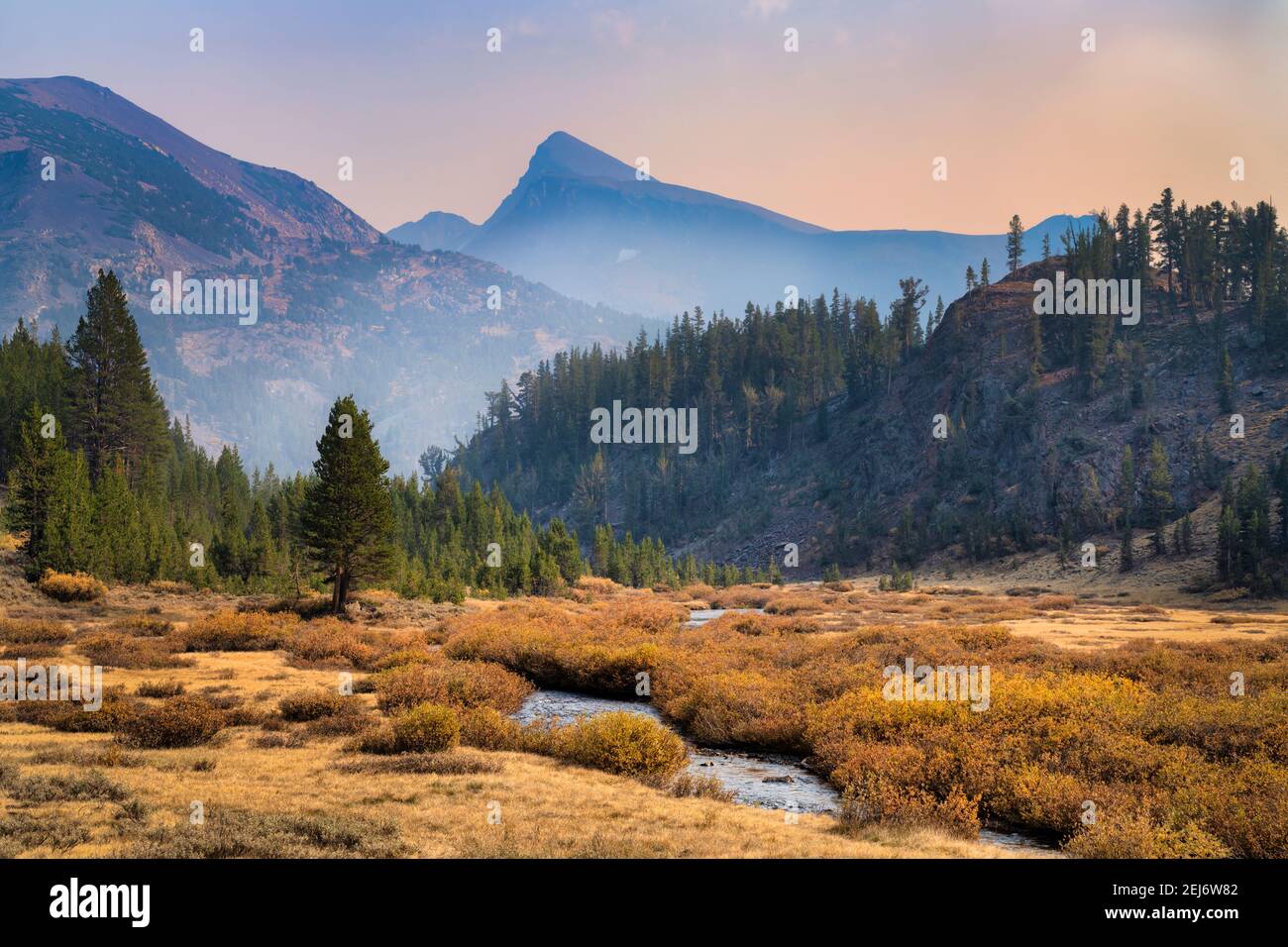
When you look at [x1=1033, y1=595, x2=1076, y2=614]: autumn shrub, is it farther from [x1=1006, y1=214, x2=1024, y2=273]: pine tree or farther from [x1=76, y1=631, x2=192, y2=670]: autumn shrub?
[x1=1006, y1=214, x2=1024, y2=273]: pine tree

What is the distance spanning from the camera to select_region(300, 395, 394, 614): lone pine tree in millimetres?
43500

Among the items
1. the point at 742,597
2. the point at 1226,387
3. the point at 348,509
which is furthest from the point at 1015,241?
the point at 348,509

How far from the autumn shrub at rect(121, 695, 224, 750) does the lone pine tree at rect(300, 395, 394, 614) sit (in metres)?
25.0

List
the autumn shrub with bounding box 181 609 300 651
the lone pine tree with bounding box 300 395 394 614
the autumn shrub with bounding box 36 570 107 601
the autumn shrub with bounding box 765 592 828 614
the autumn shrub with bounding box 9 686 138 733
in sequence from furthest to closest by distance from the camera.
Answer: the autumn shrub with bounding box 765 592 828 614 → the lone pine tree with bounding box 300 395 394 614 → the autumn shrub with bounding box 36 570 107 601 → the autumn shrub with bounding box 181 609 300 651 → the autumn shrub with bounding box 9 686 138 733

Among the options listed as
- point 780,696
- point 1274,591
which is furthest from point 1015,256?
point 780,696

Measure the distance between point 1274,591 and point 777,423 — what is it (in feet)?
315

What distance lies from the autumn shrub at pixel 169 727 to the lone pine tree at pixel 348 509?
82.2 feet

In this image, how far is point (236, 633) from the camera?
3519 centimetres

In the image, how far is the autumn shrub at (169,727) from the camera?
1770 cm

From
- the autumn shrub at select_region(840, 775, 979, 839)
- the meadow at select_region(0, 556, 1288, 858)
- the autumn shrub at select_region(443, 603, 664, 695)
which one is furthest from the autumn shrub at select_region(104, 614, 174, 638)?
the autumn shrub at select_region(840, 775, 979, 839)

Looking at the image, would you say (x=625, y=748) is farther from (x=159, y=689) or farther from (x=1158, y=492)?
(x=1158, y=492)

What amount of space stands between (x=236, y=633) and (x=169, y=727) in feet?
62.2
